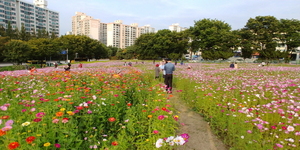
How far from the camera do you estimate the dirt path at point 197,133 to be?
3987mm

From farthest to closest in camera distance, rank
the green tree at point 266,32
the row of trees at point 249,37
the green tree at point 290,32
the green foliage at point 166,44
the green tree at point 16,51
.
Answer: the green foliage at point 166,44 → the green tree at point 290,32 → the row of trees at point 249,37 → the green tree at point 266,32 → the green tree at point 16,51

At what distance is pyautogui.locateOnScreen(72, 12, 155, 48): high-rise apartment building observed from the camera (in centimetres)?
16575

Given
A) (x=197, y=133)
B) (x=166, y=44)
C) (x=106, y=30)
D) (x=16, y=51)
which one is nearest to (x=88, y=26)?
(x=106, y=30)

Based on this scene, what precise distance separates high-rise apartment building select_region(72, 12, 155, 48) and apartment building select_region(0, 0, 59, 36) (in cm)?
4355

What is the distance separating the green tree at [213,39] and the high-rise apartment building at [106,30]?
124431 mm

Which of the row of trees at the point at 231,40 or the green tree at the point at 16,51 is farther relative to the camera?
the row of trees at the point at 231,40

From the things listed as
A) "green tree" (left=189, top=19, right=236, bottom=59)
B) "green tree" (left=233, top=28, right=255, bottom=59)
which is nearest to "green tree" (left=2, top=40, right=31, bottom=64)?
"green tree" (left=189, top=19, right=236, bottom=59)

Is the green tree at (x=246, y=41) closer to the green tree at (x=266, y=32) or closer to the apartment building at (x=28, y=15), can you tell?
the green tree at (x=266, y=32)

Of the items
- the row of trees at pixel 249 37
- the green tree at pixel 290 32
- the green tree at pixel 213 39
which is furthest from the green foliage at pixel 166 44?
the green tree at pixel 290 32

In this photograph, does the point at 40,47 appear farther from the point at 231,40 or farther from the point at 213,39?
the point at 231,40

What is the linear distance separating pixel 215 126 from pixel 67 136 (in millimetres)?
4017

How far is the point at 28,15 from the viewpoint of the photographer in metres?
98.9

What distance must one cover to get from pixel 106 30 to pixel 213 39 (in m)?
154

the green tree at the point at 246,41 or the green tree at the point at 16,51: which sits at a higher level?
the green tree at the point at 246,41
